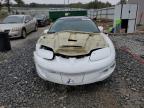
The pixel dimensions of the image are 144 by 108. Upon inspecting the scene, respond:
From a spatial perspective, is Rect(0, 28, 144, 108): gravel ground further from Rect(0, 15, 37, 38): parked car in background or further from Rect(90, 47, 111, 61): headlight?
Rect(0, 15, 37, 38): parked car in background

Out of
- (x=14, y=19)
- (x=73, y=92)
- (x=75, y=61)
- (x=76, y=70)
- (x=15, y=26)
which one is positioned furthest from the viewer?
(x=14, y=19)

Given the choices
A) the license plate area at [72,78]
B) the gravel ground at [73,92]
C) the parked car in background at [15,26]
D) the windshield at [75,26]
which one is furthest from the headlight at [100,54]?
the parked car in background at [15,26]

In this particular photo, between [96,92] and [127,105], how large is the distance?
72 cm

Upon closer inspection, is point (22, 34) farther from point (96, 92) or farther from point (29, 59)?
point (96, 92)

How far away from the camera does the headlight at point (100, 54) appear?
13.0ft

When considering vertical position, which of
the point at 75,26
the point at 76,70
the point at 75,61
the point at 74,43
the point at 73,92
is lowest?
the point at 73,92

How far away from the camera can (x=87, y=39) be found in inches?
178

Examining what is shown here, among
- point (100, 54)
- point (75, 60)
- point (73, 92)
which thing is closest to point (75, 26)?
point (100, 54)

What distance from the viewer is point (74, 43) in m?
4.30

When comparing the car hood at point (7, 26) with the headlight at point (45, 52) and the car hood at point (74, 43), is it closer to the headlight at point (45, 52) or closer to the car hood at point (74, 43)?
the car hood at point (74, 43)

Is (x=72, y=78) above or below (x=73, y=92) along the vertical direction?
above

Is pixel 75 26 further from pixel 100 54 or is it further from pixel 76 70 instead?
pixel 76 70

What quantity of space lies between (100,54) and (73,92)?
3.07ft

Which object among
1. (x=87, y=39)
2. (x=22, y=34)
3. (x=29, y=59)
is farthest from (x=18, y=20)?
(x=87, y=39)
